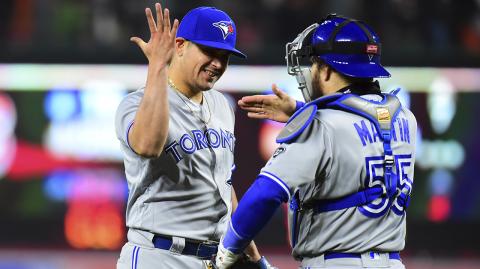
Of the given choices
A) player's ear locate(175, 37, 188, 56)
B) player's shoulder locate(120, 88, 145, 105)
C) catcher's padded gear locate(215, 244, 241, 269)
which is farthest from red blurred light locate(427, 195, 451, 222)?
catcher's padded gear locate(215, 244, 241, 269)

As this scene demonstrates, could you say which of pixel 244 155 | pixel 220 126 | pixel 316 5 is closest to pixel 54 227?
pixel 244 155

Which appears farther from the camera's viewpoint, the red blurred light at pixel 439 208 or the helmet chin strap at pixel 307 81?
the red blurred light at pixel 439 208

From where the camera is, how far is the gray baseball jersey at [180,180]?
4449 millimetres

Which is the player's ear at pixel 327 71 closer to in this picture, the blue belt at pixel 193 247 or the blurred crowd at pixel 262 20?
the blue belt at pixel 193 247

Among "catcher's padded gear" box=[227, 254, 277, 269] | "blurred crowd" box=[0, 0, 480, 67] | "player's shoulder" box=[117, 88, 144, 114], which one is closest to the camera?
"catcher's padded gear" box=[227, 254, 277, 269]

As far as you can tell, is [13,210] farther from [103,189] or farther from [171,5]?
[171,5]

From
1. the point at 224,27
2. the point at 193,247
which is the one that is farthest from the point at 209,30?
the point at 193,247

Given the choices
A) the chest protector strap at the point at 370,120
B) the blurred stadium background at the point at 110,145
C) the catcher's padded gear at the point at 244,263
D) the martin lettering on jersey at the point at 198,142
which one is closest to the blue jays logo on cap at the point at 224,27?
the martin lettering on jersey at the point at 198,142

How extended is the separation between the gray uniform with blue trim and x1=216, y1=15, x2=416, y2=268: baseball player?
54 cm

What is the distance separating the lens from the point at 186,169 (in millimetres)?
4480

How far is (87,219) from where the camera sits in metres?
11.3

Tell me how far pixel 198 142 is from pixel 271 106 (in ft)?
1.30

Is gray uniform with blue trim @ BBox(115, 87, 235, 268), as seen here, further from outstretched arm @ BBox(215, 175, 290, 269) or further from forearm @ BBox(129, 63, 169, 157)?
outstretched arm @ BBox(215, 175, 290, 269)

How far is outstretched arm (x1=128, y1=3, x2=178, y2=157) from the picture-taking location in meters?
4.05
